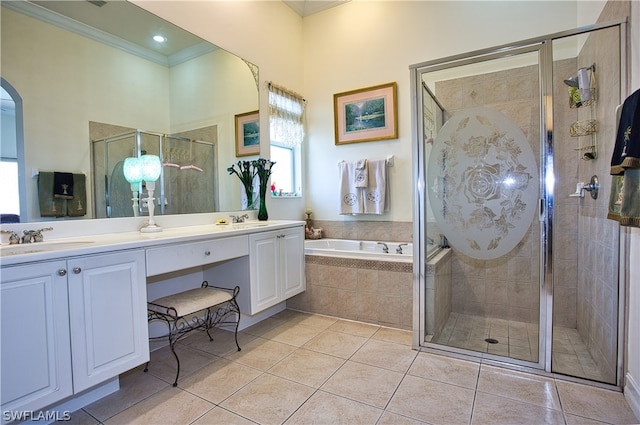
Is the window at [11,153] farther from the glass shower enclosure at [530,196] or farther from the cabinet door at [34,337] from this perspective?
the glass shower enclosure at [530,196]

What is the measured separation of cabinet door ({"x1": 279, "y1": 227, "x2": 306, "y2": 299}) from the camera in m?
2.70

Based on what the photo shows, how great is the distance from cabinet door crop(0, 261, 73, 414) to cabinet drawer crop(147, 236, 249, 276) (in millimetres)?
414

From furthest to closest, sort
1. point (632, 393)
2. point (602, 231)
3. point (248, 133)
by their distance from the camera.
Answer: point (248, 133) → point (602, 231) → point (632, 393)

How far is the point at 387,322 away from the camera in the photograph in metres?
2.67

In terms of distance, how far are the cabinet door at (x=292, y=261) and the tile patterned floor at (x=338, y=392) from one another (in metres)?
0.53

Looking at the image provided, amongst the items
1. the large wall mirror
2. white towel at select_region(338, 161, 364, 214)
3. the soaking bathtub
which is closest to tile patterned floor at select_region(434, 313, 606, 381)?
the soaking bathtub

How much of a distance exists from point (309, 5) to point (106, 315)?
375cm

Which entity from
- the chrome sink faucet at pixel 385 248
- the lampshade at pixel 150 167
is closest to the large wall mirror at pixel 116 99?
the lampshade at pixel 150 167

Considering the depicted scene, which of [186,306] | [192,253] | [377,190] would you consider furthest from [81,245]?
[377,190]

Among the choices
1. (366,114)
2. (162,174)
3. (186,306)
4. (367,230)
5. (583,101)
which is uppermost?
(366,114)

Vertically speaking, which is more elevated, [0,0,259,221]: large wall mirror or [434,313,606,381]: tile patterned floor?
[0,0,259,221]: large wall mirror

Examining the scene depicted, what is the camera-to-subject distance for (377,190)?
11.1 ft

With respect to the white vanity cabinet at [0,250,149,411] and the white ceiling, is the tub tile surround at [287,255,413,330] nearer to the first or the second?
the white vanity cabinet at [0,250,149,411]

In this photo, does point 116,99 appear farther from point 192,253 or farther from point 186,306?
point 186,306
